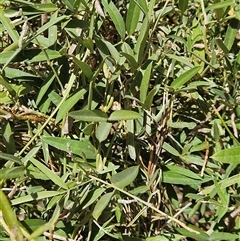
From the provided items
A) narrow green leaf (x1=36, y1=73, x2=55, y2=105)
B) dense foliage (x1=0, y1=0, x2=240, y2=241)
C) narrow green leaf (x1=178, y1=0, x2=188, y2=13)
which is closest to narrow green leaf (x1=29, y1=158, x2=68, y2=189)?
dense foliage (x1=0, y1=0, x2=240, y2=241)

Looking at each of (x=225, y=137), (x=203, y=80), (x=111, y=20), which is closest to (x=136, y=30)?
(x=111, y=20)

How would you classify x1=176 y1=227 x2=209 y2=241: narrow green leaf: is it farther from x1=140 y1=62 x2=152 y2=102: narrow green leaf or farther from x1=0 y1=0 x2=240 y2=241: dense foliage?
x1=140 y1=62 x2=152 y2=102: narrow green leaf

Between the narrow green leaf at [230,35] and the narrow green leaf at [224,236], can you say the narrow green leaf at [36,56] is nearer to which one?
the narrow green leaf at [230,35]

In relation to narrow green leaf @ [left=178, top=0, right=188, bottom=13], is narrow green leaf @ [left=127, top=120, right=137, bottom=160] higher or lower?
lower

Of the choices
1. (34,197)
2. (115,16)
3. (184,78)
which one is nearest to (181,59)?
(184,78)

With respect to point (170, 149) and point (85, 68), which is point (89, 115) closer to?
point (85, 68)

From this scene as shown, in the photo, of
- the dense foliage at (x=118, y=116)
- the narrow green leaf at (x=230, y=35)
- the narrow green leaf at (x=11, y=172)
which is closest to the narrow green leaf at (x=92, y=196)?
the dense foliage at (x=118, y=116)
